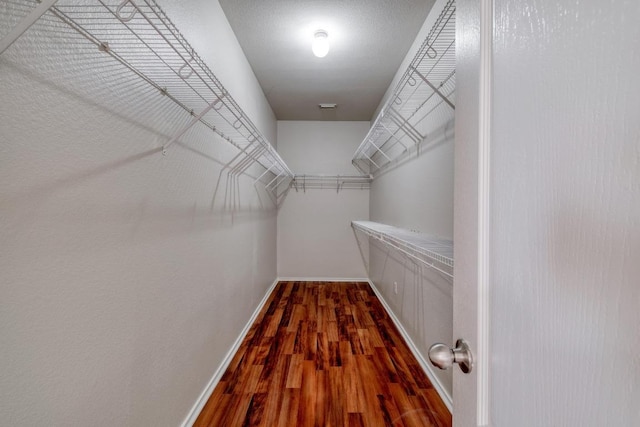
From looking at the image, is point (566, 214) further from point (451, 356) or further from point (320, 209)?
point (320, 209)

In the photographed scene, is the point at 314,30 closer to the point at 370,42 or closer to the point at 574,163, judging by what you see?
the point at 370,42

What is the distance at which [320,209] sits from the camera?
13.6 feet

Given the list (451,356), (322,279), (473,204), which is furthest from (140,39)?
(322,279)

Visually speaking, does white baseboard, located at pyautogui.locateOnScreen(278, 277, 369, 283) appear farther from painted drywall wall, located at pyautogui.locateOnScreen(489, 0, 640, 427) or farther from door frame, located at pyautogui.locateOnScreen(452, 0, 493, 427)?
painted drywall wall, located at pyautogui.locateOnScreen(489, 0, 640, 427)

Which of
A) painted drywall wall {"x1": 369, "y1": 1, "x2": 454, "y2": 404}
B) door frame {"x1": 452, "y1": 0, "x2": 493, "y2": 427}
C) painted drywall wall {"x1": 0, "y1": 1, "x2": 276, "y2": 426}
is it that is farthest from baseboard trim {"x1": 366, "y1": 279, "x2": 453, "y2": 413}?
painted drywall wall {"x1": 0, "y1": 1, "x2": 276, "y2": 426}

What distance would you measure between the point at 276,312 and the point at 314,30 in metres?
2.54

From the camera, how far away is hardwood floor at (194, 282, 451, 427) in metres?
1.47

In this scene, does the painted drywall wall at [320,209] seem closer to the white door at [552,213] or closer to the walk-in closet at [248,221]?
the walk-in closet at [248,221]

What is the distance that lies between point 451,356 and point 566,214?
362 millimetres

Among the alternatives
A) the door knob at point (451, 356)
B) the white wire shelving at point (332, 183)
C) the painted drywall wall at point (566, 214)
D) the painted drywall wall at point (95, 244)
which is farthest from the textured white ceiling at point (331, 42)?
the door knob at point (451, 356)

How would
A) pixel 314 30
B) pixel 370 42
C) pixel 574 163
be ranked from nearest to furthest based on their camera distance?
pixel 574 163
pixel 314 30
pixel 370 42

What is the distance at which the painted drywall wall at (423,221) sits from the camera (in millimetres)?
1565

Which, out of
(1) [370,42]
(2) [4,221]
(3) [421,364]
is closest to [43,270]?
(2) [4,221]

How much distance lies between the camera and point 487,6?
20.3 inches
